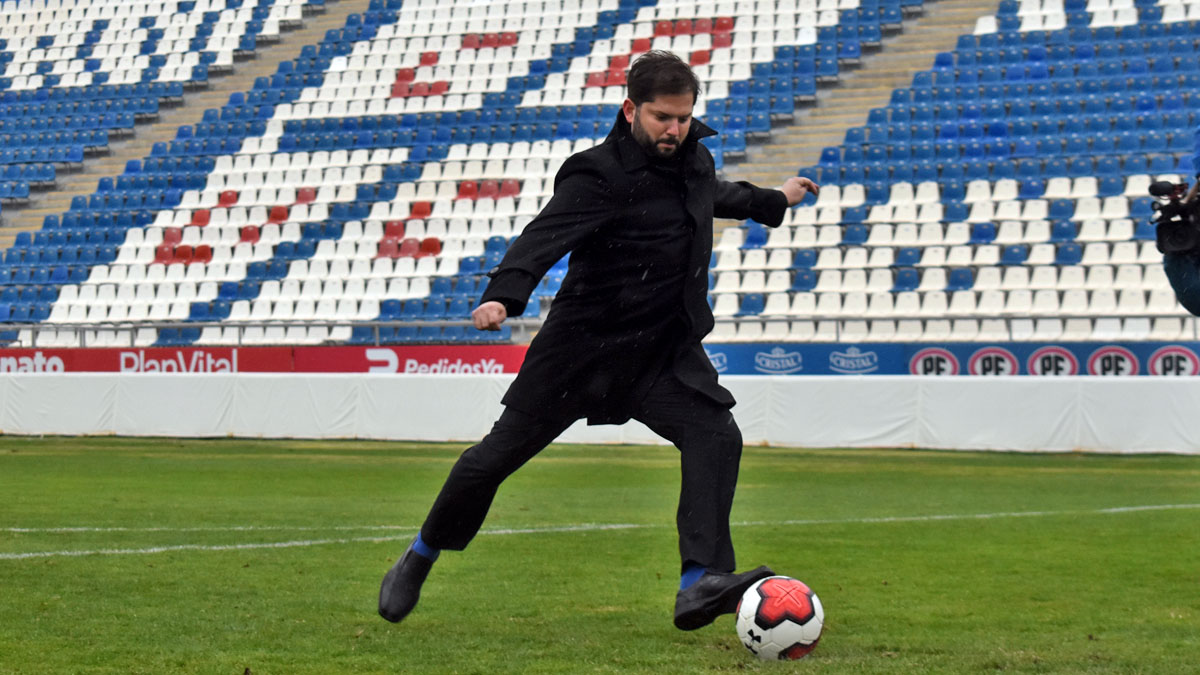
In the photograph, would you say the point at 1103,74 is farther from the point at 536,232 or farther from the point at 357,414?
the point at 536,232

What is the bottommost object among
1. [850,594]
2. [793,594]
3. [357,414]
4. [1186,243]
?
[357,414]

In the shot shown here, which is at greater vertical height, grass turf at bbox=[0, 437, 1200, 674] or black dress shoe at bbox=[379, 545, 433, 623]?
black dress shoe at bbox=[379, 545, 433, 623]

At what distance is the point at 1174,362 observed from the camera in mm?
20922

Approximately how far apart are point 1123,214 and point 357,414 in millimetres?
13366

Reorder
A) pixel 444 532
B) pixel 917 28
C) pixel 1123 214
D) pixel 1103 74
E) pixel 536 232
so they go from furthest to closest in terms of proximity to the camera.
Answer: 1. pixel 917 28
2. pixel 1103 74
3. pixel 1123 214
4. pixel 444 532
5. pixel 536 232

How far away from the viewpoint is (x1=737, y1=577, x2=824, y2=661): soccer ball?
200 inches

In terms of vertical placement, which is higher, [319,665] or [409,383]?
[319,665]

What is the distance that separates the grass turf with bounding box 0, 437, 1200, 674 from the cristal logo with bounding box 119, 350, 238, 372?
1011 centimetres

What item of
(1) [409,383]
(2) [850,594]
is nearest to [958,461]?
(1) [409,383]

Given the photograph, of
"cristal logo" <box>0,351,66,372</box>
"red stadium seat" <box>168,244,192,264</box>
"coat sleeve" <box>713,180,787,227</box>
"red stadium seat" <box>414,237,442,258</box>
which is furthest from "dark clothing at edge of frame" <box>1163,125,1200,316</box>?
"red stadium seat" <box>168,244,192,264</box>

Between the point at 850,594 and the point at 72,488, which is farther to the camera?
the point at 72,488

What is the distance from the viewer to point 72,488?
1333 centimetres

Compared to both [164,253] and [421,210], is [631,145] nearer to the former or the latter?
[421,210]

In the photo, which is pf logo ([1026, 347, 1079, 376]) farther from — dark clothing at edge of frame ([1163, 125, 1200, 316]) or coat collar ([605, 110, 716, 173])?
coat collar ([605, 110, 716, 173])
